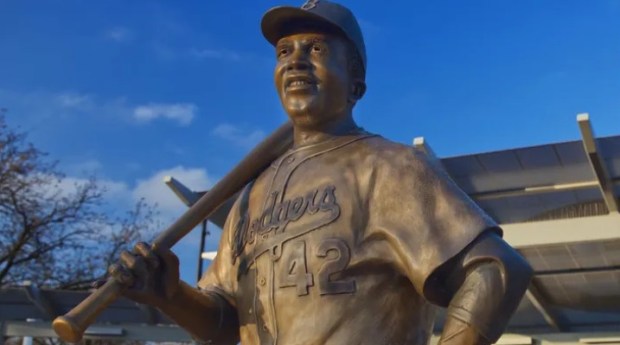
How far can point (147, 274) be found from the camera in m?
2.94

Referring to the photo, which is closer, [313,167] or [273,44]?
[313,167]

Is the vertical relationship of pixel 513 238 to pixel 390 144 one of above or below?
above

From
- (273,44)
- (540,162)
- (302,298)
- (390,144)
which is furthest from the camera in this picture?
(540,162)

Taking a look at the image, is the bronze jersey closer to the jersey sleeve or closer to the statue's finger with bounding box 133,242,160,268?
the jersey sleeve

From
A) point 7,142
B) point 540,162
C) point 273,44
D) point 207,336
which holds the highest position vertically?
point 7,142

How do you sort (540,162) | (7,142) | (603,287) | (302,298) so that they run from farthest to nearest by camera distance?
(7,142), (603,287), (540,162), (302,298)

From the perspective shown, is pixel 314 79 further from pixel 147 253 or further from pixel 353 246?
pixel 147 253

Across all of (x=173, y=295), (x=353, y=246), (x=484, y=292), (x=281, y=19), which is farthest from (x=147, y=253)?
(x=484, y=292)

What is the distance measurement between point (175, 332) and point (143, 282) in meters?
13.4

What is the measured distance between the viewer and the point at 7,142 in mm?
20047

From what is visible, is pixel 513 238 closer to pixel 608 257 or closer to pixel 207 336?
pixel 608 257

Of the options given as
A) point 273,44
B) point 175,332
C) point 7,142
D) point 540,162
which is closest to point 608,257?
point 540,162

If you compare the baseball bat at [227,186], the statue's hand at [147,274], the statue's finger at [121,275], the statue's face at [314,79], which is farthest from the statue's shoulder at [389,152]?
the statue's finger at [121,275]

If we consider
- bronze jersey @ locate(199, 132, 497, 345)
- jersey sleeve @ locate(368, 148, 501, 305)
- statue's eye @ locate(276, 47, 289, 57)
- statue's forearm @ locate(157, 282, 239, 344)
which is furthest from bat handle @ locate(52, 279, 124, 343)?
statue's eye @ locate(276, 47, 289, 57)
